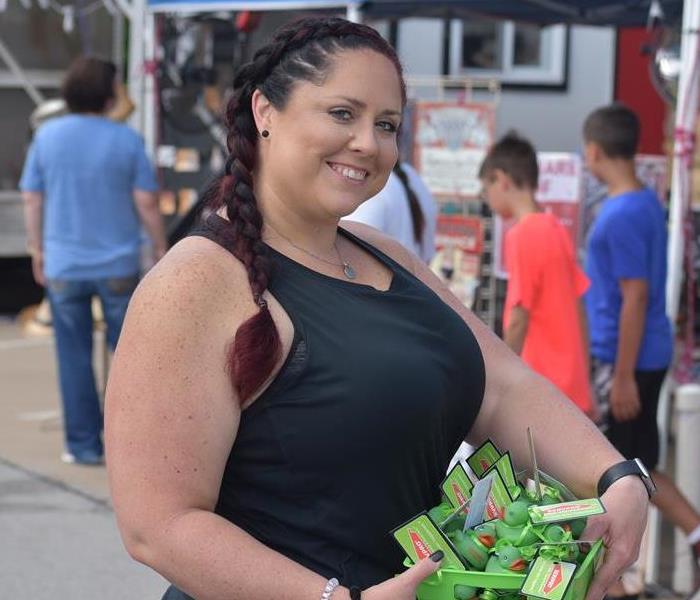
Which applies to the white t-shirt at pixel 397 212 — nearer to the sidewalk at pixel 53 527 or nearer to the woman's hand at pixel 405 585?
the sidewalk at pixel 53 527

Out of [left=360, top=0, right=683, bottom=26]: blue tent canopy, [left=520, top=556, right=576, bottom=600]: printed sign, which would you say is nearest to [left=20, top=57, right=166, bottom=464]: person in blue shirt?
[left=360, top=0, right=683, bottom=26]: blue tent canopy

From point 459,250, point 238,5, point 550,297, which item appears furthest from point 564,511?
point 459,250

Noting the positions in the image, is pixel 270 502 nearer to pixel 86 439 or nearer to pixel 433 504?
pixel 433 504

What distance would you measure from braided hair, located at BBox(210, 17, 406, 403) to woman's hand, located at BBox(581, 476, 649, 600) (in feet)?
1.88

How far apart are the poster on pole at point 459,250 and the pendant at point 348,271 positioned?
4940 mm

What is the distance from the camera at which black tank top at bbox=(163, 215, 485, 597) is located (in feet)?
6.94

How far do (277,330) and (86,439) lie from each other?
5.34 metres

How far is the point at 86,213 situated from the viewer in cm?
705

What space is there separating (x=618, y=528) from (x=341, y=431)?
1.57ft

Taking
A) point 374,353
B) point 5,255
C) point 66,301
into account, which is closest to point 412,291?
point 374,353

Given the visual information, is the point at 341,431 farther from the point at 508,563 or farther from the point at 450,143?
the point at 450,143

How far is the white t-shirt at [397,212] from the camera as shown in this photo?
16.9 ft

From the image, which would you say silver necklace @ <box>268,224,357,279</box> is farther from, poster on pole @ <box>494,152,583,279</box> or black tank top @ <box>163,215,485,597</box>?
poster on pole @ <box>494,152,583,279</box>

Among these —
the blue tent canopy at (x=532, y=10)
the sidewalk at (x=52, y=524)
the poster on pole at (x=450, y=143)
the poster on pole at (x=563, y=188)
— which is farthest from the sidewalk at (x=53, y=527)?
the blue tent canopy at (x=532, y=10)
